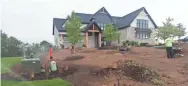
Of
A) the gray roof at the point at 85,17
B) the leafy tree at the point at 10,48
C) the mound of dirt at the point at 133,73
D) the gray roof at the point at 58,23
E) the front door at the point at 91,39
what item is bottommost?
the mound of dirt at the point at 133,73

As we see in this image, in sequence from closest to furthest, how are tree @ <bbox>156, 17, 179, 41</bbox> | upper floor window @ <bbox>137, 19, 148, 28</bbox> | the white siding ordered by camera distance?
1. tree @ <bbox>156, 17, 179, 41</bbox>
2. the white siding
3. upper floor window @ <bbox>137, 19, 148, 28</bbox>

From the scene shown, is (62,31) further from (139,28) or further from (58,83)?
(58,83)

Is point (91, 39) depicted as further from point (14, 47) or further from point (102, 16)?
point (14, 47)

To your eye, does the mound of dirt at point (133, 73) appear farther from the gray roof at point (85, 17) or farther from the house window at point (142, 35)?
the house window at point (142, 35)

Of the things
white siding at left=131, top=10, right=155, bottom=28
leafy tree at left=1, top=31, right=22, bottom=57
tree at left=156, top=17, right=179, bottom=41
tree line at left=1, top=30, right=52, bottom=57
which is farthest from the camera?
white siding at left=131, top=10, right=155, bottom=28

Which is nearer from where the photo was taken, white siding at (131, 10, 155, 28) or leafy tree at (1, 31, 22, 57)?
leafy tree at (1, 31, 22, 57)

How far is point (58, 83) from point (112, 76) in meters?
2.67

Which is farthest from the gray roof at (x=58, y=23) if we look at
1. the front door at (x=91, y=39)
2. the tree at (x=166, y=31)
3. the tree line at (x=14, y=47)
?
the tree at (x=166, y=31)

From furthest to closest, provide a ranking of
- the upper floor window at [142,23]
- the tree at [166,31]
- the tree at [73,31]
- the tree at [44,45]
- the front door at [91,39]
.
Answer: the upper floor window at [142,23], the front door at [91,39], the tree at [166,31], the tree at [44,45], the tree at [73,31]

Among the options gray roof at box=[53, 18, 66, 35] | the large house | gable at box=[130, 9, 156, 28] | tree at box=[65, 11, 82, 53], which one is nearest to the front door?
the large house

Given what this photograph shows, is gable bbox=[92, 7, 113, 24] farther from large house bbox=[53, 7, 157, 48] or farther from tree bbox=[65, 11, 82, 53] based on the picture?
tree bbox=[65, 11, 82, 53]

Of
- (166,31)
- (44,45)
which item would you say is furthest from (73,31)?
(166,31)

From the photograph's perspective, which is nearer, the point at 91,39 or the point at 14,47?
the point at 14,47

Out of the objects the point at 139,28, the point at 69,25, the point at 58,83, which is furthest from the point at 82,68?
the point at 139,28
